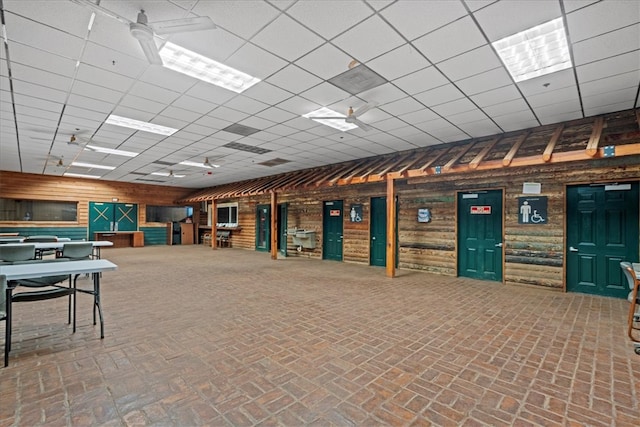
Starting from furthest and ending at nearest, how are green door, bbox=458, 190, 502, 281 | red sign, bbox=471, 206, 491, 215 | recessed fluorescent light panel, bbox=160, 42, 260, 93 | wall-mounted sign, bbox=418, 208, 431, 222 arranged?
1. wall-mounted sign, bbox=418, 208, 431, 222
2. red sign, bbox=471, 206, 491, 215
3. green door, bbox=458, 190, 502, 281
4. recessed fluorescent light panel, bbox=160, 42, 260, 93

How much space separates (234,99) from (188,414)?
4133 mm

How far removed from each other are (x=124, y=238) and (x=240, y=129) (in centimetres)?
1194

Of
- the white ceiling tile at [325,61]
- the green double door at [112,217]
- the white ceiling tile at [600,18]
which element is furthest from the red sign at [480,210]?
the green double door at [112,217]

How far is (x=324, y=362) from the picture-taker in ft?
9.42

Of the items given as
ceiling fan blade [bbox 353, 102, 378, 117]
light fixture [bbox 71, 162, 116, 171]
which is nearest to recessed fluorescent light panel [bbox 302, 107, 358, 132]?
ceiling fan blade [bbox 353, 102, 378, 117]

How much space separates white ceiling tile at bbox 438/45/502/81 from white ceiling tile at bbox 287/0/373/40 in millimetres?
1385

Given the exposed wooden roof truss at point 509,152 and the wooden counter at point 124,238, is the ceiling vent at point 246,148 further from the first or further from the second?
the wooden counter at point 124,238

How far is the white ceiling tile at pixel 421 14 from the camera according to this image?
2646 mm

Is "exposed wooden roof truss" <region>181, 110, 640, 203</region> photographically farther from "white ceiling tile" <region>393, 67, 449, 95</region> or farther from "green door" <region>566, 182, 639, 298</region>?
"white ceiling tile" <region>393, 67, 449, 95</region>

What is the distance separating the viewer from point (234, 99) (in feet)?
15.5

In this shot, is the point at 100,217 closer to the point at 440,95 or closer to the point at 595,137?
the point at 440,95

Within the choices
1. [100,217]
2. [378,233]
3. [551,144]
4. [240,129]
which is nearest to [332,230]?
[378,233]

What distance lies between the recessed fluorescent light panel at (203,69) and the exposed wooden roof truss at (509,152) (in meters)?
3.92

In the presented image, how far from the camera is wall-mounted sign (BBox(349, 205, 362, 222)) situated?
364 inches
